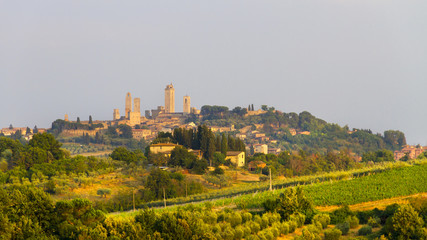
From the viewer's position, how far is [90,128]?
374ft

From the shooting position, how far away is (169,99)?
149500 millimetres

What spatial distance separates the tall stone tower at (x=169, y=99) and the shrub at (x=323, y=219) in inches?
5199

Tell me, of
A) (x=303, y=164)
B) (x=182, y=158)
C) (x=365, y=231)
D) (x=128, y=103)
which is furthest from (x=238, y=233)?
(x=128, y=103)

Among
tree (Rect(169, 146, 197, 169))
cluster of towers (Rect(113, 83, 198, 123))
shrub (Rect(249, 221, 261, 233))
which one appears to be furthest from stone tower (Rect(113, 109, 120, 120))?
shrub (Rect(249, 221, 261, 233))

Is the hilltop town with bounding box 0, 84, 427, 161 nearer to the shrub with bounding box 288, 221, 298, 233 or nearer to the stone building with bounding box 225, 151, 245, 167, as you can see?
the stone building with bounding box 225, 151, 245, 167

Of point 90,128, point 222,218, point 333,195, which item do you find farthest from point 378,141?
point 222,218

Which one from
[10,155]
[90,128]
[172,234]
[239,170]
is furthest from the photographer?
[90,128]

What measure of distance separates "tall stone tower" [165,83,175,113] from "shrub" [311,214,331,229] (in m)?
132

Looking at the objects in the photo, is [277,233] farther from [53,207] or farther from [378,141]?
[378,141]

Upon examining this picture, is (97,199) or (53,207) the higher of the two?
(53,207)

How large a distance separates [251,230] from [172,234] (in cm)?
295

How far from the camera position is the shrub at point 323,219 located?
18.3m

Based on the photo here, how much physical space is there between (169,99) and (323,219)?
435 ft

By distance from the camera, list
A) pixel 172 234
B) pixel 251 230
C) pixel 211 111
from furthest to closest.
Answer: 1. pixel 211 111
2. pixel 251 230
3. pixel 172 234
